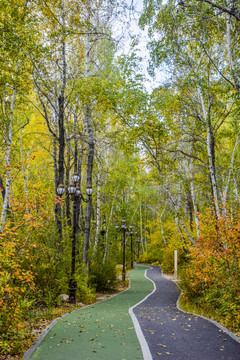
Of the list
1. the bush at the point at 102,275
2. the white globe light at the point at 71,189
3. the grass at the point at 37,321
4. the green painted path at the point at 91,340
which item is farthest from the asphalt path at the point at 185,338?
the bush at the point at 102,275

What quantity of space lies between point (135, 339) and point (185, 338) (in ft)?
3.55

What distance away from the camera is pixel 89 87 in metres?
10.3

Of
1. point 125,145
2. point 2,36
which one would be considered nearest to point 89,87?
point 125,145

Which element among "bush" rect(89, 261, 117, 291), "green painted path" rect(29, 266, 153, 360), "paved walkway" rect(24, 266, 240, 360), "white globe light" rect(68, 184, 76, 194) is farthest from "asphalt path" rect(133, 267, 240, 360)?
"bush" rect(89, 261, 117, 291)

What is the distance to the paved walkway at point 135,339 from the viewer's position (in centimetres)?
475

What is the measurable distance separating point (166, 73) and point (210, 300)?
7.63m

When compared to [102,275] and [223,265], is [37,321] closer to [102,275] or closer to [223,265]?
[223,265]

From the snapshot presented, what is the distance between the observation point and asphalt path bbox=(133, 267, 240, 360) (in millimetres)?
4820

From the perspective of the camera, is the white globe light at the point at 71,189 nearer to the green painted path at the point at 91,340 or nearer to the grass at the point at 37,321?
the grass at the point at 37,321

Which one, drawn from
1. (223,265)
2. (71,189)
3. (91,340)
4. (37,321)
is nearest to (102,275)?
(71,189)

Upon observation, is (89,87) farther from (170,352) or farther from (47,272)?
(170,352)

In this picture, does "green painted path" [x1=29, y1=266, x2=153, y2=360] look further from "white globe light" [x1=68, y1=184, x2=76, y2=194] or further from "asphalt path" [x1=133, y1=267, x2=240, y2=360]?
"white globe light" [x1=68, y1=184, x2=76, y2=194]

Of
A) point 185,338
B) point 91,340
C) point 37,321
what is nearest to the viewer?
point 91,340

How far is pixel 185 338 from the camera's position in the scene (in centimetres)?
577
